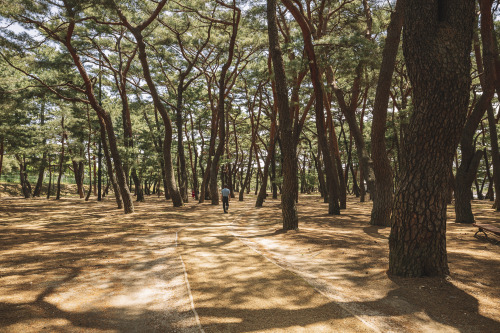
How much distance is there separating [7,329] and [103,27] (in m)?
15.7

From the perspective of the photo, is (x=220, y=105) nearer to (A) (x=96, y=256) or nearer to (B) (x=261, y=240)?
(B) (x=261, y=240)

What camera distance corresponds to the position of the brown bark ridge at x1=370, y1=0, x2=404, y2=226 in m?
9.00

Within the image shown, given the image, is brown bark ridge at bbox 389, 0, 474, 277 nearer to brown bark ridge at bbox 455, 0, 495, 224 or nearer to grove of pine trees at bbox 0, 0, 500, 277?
grove of pine trees at bbox 0, 0, 500, 277

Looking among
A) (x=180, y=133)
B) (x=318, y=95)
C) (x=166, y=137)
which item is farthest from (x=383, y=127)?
(x=180, y=133)

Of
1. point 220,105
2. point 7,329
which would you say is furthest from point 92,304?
point 220,105

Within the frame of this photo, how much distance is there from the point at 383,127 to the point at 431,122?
5553 mm

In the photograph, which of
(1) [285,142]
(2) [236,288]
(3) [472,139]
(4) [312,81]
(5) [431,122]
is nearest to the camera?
(2) [236,288]

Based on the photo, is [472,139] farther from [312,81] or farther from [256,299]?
[256,299]

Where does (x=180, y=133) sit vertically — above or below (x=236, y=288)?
above

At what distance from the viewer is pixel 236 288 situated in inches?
169

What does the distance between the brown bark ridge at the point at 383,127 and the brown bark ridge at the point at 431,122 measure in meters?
4.84

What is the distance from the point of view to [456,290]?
13.7 ft

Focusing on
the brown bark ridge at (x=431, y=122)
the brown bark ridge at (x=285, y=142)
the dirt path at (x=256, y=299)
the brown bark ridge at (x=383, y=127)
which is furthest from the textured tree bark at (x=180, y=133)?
the brown bark ridge at (x=431, y=122)

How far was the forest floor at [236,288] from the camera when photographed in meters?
3.31
